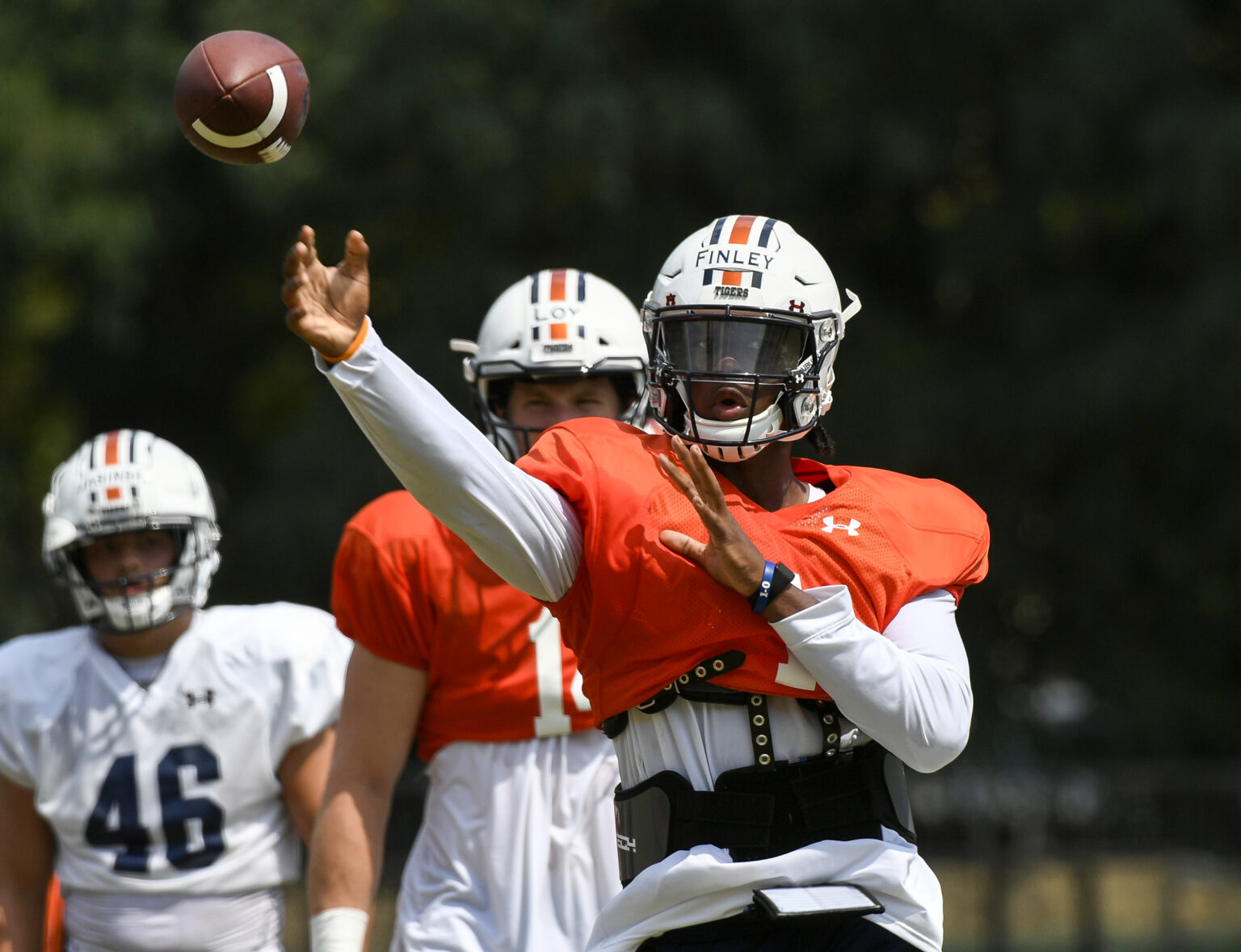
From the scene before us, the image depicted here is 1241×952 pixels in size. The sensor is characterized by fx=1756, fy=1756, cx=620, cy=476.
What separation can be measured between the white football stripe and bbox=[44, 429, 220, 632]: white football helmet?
73.1 inches

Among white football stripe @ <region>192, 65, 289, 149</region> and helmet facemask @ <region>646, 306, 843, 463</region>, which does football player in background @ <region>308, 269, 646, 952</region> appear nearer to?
helmet facemask @ <region>646, 306, 843, 463</region>

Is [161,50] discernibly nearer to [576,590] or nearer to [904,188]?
[904,188]

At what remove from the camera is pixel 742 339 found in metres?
3.06

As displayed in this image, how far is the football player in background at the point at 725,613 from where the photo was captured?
2672 mm

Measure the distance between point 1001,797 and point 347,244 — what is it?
11056 millimetres

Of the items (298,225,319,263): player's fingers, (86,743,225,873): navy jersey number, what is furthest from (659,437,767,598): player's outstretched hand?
(86,743,225,873): navy jersey number

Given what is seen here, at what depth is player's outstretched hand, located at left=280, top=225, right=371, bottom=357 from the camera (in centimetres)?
255

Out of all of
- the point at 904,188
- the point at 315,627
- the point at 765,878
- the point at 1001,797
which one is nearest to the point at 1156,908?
the point at 1001,797

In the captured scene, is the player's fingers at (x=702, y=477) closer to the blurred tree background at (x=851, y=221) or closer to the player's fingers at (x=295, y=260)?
the player's fingers at (x=295, y=260)

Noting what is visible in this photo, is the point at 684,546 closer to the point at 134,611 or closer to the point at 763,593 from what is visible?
the point at 763,593

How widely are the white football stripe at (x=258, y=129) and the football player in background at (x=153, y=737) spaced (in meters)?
1.86

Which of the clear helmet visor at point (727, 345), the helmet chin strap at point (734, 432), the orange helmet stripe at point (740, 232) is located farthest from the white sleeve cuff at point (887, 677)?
the orange helmet stripe at point (740, 232)

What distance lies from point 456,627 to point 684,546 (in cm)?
129

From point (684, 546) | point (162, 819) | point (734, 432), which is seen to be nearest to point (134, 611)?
point (162, 819)
